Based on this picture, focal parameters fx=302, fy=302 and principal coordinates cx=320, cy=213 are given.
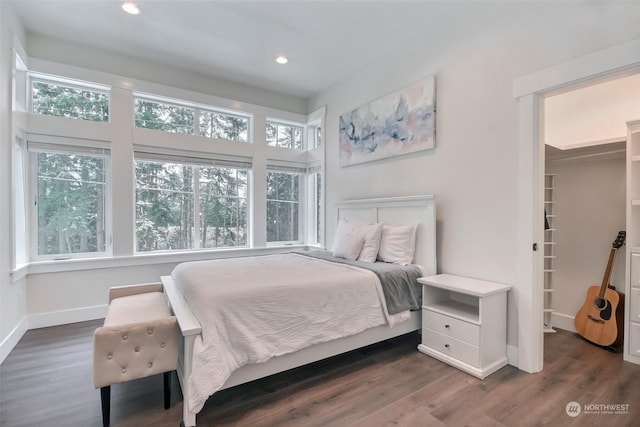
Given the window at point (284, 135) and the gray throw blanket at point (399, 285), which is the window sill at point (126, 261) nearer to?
the window at point (284, 135)

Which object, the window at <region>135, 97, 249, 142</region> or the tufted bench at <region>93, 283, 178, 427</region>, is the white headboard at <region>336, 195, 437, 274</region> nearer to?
the window at <region>135, 97, 249, 142</region>

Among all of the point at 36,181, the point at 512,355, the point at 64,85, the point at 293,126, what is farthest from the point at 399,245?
the point at 64,85

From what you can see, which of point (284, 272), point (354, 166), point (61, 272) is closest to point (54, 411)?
point (284, 272)

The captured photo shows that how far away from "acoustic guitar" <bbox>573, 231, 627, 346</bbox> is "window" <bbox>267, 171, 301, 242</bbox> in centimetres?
373

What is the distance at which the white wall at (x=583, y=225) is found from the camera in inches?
114

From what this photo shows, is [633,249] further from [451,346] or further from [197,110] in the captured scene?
[197,110]

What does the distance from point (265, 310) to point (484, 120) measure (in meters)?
2.44

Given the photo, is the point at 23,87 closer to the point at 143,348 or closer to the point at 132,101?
the point at 132,101

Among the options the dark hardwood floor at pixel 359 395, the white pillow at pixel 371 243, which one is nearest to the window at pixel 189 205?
the dark hardwood floor at pixel 359 395

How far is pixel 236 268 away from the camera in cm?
266

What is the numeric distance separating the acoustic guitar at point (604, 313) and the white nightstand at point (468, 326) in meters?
1.00

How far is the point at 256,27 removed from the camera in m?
3.11

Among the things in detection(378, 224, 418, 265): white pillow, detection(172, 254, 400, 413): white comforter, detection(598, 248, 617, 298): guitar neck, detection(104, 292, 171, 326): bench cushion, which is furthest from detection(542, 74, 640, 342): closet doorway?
detection(104, 292, 171, 326): bench cushion

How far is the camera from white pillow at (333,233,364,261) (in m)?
3.25
